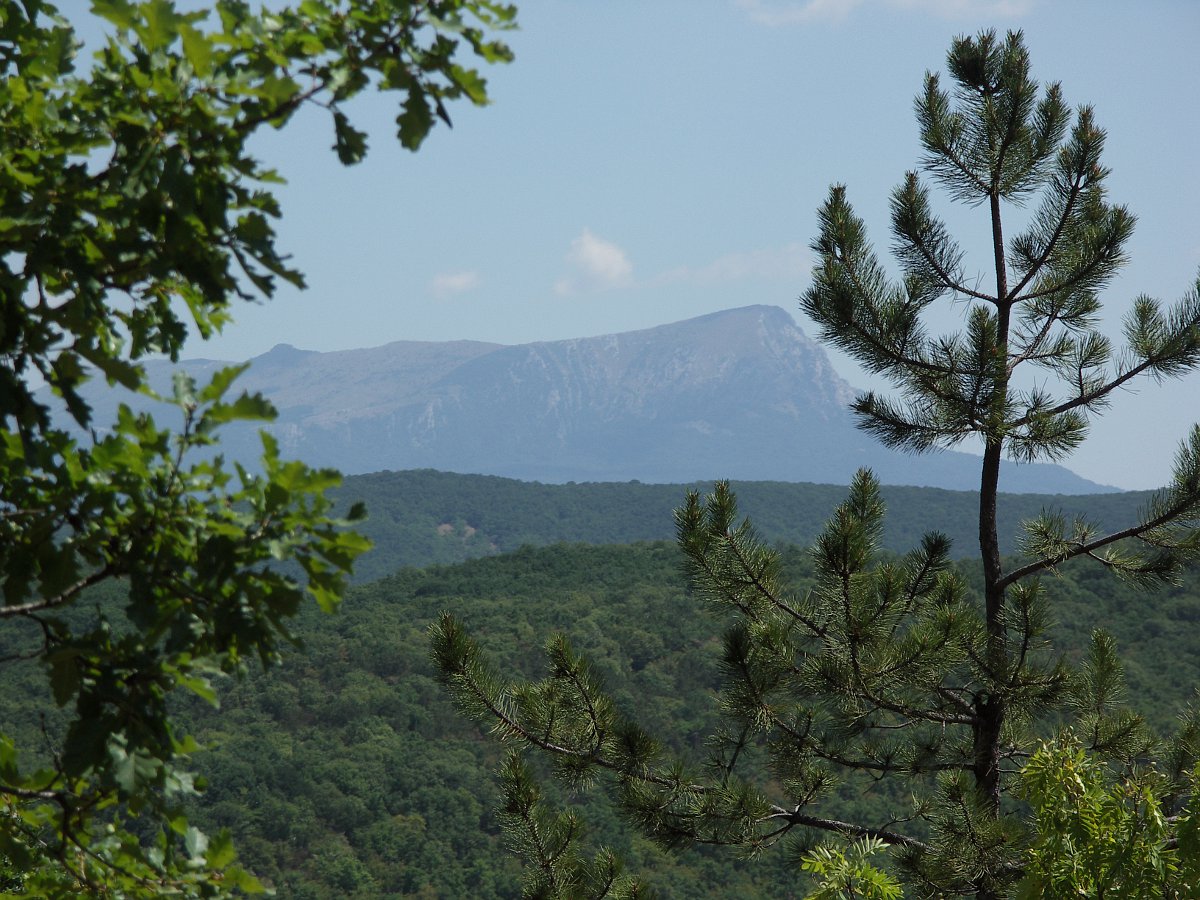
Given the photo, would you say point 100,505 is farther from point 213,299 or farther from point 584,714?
point 584,714

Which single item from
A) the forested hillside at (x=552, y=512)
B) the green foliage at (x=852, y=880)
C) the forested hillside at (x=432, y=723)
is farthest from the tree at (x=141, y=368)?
the forested hillside at (x=552, y=512)

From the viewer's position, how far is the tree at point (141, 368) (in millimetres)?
1114

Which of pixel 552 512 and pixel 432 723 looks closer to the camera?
pixel 432 723

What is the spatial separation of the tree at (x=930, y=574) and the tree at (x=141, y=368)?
2.76 m

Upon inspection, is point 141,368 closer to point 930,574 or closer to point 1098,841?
point 1098,841

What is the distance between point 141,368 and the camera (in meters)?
1.20

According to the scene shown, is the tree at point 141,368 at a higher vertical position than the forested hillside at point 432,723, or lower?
higher

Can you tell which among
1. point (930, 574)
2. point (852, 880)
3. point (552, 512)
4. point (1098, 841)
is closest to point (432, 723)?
point (930, 574)

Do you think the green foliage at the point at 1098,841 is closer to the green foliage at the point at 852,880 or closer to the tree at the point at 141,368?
the green foliage at the point at 852,880

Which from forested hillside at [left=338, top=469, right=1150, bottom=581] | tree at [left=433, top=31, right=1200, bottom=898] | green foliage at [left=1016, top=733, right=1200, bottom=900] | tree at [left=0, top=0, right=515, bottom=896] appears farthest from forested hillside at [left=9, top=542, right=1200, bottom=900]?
forested hillside at [left=338, top=469, right=1150, bottom=581]

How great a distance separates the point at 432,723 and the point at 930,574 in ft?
82.1

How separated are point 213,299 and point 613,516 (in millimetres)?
66349

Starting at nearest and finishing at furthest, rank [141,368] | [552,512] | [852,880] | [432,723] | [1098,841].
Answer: [141,368], [1098,841], [852,880], [432,723], [552,512]

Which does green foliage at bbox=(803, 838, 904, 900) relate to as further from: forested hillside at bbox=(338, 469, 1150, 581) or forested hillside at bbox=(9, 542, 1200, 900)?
forested hillside at bbox=(338, 469, 1150, 581)
